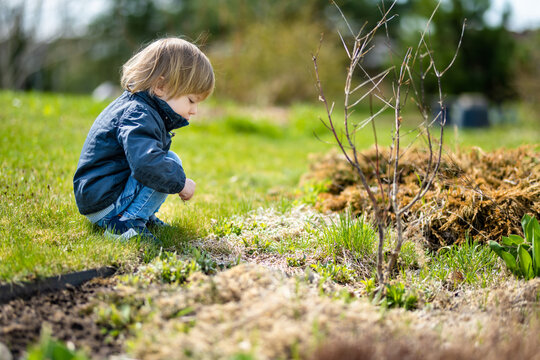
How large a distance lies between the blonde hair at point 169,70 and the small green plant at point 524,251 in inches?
81.4

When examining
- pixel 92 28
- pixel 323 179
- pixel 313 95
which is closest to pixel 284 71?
pixel 313 95

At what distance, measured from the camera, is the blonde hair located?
2834 millimetres

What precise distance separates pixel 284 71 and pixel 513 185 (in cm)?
1058

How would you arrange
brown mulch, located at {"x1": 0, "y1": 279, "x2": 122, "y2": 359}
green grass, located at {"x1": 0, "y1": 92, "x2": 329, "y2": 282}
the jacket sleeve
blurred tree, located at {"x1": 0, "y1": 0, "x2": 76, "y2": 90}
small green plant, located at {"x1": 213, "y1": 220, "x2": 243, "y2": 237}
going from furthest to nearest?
blurred tree, located at {"x1": 0, "y1": 0, "x2": 76, "y2": 90}, small green plant, located at {"x1": 213, "y1": 220, "x2": 243, "y2": 237}, the jacket sleeve, green grass, located at {"x1": 0, "y1": 92, "x2": 329, "y2": 282}, brown mulch, located at {"x1": 0, "y1": 279, "x2": 122, "y2": 359}

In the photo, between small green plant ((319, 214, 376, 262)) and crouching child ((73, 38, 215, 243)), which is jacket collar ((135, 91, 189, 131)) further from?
small green plant ((319, 214, 376, 262))

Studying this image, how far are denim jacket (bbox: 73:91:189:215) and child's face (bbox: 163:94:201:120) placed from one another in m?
0.04

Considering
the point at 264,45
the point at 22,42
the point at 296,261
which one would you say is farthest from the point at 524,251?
the point at 22,42

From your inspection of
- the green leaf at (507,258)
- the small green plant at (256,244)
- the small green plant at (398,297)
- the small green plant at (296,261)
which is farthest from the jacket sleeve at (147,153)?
the green leaf at (507,258)

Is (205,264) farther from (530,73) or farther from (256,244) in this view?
(530,73)

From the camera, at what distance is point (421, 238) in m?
3.12

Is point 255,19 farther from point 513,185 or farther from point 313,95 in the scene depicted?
point 513,185

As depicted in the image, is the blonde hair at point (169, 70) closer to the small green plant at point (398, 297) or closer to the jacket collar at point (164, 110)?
the jacket collar at point (164, 110)

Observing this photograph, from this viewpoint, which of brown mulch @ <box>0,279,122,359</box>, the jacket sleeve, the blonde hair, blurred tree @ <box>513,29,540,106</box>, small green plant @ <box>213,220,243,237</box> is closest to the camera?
brown mulch @ <box>0,279,122,359</box>

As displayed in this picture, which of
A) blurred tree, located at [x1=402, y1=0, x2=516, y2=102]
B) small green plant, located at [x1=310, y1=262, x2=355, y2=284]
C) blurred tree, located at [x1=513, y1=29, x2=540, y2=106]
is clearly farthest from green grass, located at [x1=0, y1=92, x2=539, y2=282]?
blurred tree, located at [x1=402, y1=0, x2=516, y2=102]
